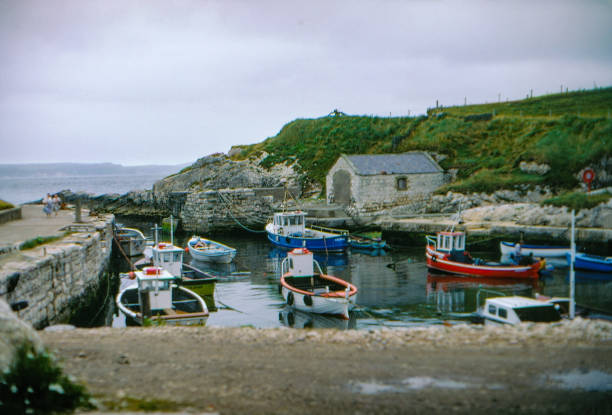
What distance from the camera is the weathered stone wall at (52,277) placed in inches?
504

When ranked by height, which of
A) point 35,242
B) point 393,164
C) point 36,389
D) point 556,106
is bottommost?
point 36,389

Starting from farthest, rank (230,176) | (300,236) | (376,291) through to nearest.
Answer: (230,176)
(300,236)
(376,291)

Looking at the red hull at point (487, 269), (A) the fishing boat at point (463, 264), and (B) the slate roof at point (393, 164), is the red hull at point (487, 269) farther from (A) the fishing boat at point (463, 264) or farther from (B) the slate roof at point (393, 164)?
(B) the slate roof at point (393, 164)

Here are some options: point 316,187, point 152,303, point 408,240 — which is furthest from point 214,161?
point 152,303

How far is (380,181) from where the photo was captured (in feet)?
145

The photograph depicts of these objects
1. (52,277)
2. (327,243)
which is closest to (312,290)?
(52,277)

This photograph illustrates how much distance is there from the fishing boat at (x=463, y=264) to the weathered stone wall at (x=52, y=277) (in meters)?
16.9

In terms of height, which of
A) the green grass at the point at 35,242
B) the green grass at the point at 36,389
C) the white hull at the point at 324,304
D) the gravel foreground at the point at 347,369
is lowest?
the white hull at the point at 324,304

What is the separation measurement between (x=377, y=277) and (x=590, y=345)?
18.0m

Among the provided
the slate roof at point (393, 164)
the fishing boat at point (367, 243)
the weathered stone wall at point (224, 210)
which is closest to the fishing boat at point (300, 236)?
the fishing boat at point (367, 243)

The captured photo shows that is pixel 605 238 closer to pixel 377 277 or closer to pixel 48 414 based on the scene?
pixel 377 277

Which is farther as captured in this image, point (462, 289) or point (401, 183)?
point (401, 183)

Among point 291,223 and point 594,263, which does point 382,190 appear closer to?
point 291,223

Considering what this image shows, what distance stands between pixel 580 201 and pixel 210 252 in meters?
23.0
